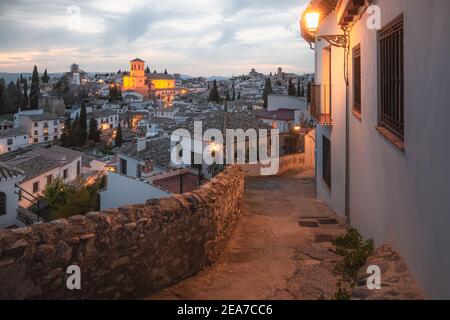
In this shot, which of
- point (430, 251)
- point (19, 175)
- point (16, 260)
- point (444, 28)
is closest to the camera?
point (444, 28)

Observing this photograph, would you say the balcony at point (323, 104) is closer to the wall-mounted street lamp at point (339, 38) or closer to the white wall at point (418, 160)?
the wall-mounted street lamp at point (339, 38)

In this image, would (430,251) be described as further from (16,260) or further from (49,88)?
(49,88)

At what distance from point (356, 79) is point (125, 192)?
32.2ft

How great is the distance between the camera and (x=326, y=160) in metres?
13.7

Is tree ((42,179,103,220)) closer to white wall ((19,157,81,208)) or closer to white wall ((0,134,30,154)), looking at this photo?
white wall ((19,157,81,208))

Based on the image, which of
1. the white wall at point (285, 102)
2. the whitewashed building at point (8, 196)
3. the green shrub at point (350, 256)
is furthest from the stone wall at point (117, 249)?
the white wall at point (285, 102)

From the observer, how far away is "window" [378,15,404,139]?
18.4ft

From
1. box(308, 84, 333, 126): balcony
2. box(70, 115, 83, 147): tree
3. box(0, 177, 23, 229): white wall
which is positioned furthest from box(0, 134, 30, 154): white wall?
box(308, 84, 333, 126): balcony

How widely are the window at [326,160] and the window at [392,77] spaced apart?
20.5ft

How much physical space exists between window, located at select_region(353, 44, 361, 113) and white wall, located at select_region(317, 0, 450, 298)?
1.12 m

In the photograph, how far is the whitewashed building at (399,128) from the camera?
12.8 feet

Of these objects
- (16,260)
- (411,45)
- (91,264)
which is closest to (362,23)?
(411,45)

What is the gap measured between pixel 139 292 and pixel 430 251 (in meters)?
3.01

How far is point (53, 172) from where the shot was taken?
37.7 metres
